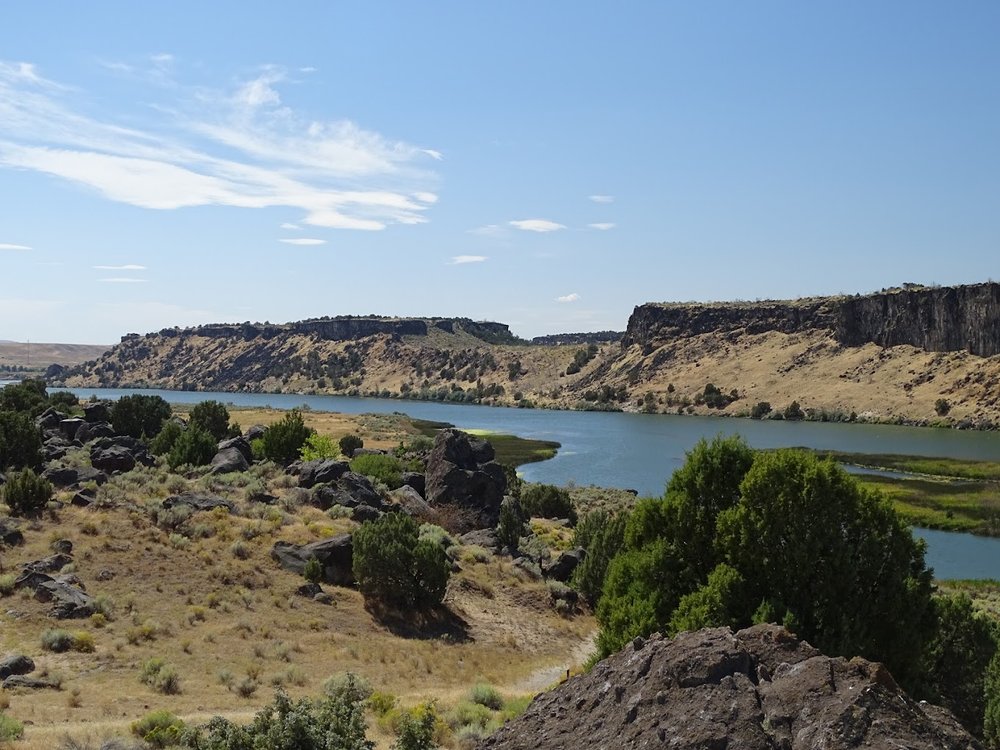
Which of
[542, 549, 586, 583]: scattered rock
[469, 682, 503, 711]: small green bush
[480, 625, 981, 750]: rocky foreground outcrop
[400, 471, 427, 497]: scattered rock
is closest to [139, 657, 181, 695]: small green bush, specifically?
[469, 682, 503, 711]: small green bush

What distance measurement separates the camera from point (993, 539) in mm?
48938

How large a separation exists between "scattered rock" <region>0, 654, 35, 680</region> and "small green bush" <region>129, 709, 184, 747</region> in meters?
4.71

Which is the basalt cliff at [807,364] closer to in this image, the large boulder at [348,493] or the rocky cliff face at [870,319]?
the rocky cliff face at [870,319]

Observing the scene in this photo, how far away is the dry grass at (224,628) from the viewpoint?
15.6 meters

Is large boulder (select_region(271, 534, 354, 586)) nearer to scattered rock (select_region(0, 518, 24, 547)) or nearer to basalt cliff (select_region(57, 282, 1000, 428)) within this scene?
scattered rock (select_region(0, 518, 24, 547))

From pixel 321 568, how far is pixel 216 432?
35.2 meters

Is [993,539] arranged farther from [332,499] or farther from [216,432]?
[216,432]

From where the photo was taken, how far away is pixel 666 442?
10162 centimetres

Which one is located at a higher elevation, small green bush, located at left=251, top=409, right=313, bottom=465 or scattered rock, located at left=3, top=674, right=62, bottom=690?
small green bush, located at left=251, top=409, right=313, bottom=465

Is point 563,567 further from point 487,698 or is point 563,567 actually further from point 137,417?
point 137,417

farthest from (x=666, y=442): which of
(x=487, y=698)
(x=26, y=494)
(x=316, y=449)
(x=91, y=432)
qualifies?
(x=487, y=698)

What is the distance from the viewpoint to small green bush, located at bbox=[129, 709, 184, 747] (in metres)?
12.3

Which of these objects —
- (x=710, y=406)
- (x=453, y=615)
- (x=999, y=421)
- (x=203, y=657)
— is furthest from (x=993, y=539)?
(x=710, y=406)

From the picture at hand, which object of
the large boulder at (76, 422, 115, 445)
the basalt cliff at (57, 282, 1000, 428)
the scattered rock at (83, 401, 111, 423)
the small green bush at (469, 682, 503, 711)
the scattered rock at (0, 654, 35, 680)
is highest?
the basalt cliff at (57, 282, 1000, 428)
